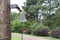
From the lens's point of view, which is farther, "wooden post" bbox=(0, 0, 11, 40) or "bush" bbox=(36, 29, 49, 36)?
"bush" bbox=(36, 29, 49, 36)

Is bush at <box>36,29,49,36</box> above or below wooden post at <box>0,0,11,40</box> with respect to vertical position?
below

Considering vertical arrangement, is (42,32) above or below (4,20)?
below

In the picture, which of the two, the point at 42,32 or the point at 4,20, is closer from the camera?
the point at 4,20

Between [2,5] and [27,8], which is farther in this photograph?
[27,8]

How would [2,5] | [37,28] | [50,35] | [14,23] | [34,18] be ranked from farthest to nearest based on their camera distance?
[34,18] < [14,23] < [37,28] < [50,35] < [2,5]

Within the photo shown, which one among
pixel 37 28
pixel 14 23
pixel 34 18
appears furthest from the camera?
pixel 34 18

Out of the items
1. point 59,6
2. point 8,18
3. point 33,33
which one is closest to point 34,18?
point 59,6

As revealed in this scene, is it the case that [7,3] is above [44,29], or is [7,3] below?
above

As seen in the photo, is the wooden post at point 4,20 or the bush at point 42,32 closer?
the wooden post at point 4,20

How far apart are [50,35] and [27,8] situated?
14.8 meters

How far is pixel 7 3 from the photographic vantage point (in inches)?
56.0

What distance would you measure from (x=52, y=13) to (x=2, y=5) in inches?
1157

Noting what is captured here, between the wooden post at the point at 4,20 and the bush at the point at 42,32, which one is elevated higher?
the wooden post at the point at 4,20

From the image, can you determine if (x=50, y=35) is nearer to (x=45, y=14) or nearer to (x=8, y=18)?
(x=45, y=14)
